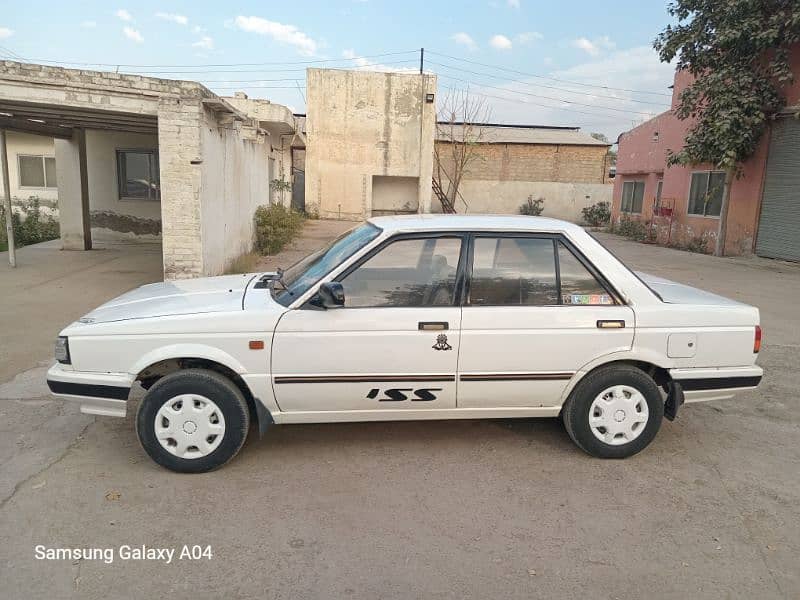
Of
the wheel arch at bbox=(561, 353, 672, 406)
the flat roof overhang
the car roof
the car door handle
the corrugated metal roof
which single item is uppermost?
the corrugated metal roof

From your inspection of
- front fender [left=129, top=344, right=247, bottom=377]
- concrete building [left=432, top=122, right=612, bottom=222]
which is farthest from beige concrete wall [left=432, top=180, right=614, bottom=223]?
front fender [left=129, top=344, right=247, bottom=377]

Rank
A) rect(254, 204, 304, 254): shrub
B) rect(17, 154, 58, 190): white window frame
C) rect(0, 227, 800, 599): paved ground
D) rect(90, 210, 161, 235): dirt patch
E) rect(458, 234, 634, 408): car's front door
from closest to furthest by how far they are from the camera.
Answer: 1. rect(0, 227, 800, 599): paved ground
2. rect(458, 234, 634, 408): car's front door
3. rect(254, 204, 304, 254): shrub
4. rect(90, 210, 161, 235): dirt patch
5. rect(17, 154, 58, 190): white window frame

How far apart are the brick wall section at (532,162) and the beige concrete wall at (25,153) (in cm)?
2070

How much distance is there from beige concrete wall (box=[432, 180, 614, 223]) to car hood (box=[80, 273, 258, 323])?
29069 mm

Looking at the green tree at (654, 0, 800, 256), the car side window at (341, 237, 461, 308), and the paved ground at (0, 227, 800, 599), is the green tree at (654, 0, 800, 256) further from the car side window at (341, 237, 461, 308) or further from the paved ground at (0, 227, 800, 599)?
the car side window at (341, 237, 461, 308)

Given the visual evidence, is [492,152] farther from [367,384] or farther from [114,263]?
[367,384]

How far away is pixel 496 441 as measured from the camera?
4336mm

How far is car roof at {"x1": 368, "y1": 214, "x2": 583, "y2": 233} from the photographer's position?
3.98 metres

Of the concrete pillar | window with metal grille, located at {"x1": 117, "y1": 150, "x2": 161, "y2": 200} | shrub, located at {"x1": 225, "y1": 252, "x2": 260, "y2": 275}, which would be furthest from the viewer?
window with metal grille, located at {"x1": 117, "y1": 150, "x2": 161, "y2": 200}

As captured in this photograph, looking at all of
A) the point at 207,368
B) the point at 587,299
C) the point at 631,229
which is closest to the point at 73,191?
the point at 207,368

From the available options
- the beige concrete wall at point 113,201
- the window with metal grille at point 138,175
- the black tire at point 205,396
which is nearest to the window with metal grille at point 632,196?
the window with metal grille at point 138,175

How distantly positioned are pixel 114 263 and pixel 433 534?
1104 centimetres

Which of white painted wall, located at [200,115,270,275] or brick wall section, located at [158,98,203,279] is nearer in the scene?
brick wall section, located at [158,98,203,279]

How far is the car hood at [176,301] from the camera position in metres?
3.77
